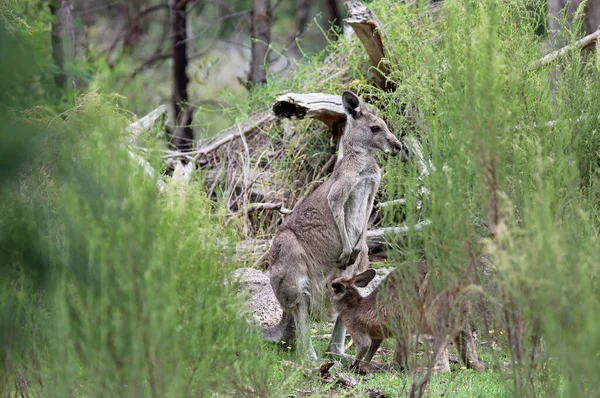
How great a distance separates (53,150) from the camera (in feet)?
8.47

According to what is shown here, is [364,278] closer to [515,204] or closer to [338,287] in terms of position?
[338,287]

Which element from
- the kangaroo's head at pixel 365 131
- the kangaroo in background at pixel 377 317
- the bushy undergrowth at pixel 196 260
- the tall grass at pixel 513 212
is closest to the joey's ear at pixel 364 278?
the kangaroo in background at pixel 377 317

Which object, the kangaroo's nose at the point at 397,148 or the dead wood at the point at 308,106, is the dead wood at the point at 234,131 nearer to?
the dead wood at the point at 308,106

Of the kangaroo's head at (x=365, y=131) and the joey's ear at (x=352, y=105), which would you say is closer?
the kangaroo's head at (x=365, y=131)

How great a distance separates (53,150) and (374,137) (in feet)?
16.0

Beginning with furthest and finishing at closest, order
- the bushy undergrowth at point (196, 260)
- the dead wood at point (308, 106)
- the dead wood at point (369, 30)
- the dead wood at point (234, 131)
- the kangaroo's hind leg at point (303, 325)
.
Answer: the dead wood at point (234, 131) → the dead wood at point (308, 106) → the dead wood at point (369, 30) → the kangaroo's hind leg at point (303, 325) → the bushy undergrowth at point (196, 260)

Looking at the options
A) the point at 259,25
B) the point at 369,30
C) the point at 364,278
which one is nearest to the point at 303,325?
the point at 364,278

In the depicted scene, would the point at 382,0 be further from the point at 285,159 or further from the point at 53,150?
the point at 53,150

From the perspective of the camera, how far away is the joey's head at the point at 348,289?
650 centimetres

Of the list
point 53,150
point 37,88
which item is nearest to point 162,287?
point 53,150

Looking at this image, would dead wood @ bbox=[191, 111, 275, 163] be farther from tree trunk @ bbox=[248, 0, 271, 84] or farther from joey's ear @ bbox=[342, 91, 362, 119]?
joey's ear @ bbox=[342, 91, 362, 119]

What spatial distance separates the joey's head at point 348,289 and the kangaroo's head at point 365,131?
49.6 inches

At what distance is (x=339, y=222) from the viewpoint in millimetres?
7137

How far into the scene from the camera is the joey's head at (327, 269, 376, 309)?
6496 millimetres
